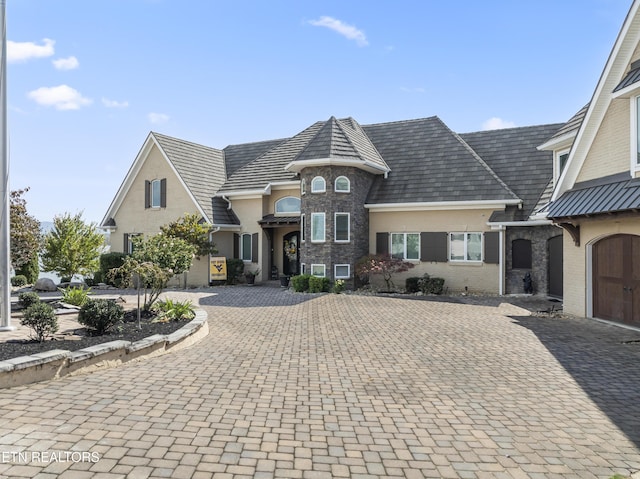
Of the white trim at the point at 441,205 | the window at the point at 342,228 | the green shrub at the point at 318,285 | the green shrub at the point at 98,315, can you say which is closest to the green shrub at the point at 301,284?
the green shrub at the point at 318,285

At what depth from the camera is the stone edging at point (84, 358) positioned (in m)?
6.32

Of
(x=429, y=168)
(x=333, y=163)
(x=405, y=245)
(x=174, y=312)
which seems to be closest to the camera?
(x=174, y=312)

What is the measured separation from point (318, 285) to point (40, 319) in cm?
1208

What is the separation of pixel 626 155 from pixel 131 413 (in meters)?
12.9

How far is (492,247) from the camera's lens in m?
19.5

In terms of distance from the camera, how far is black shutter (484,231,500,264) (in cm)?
1934

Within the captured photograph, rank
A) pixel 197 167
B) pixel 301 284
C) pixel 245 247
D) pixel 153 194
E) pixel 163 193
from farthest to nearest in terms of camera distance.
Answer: pixel 197 167
pixel 153 194
pixel 163 193
pixel 245 247
pixel 301 284

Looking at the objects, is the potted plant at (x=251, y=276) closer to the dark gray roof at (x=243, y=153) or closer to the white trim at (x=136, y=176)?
the white trim at (x=136, y=176)

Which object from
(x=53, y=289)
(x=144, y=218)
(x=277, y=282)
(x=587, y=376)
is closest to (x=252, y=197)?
(x=277, y=282)

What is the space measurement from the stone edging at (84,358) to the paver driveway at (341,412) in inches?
9.3

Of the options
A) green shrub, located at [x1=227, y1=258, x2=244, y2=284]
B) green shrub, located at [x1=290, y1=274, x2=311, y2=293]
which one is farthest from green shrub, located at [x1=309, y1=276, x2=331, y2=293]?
green shrub, located at [x1=227, y1=258, x2=244, y2=284]

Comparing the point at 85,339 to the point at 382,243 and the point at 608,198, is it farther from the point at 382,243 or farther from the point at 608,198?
the point at 382,243

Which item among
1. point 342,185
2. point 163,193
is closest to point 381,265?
point 342,185

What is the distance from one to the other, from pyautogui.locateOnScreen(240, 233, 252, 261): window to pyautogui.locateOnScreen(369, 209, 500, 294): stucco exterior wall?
7.43 m
